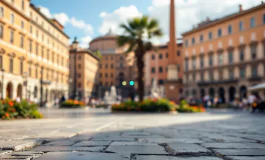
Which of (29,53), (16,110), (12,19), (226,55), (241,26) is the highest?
(241,26)

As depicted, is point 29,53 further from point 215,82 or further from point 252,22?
point 252,22

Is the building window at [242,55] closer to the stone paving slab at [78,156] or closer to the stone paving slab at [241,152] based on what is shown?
the stone paving slab at [241,152]

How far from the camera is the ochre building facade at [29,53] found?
35.7 m

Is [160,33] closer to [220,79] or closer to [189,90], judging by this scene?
[220,79]

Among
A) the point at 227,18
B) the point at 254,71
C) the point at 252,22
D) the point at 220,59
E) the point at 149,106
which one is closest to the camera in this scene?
the point at 149,106

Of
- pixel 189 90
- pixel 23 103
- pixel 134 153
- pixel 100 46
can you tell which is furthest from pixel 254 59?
pixel 100 46

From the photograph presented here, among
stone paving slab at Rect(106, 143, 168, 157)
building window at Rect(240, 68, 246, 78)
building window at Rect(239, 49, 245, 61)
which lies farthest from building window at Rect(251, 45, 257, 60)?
stone paving slab at Rect(106, 143, 168, 157)

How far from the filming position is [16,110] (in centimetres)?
1395

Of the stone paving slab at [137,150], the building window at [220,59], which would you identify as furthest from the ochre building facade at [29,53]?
the building window at [220,59]

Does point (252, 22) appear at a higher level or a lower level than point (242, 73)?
higher

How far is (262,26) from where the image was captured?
4809 cm

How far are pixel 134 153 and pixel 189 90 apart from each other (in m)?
62.1

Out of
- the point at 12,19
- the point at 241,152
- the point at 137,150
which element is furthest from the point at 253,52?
the point at 137,150

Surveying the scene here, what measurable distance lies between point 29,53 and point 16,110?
3181cm
